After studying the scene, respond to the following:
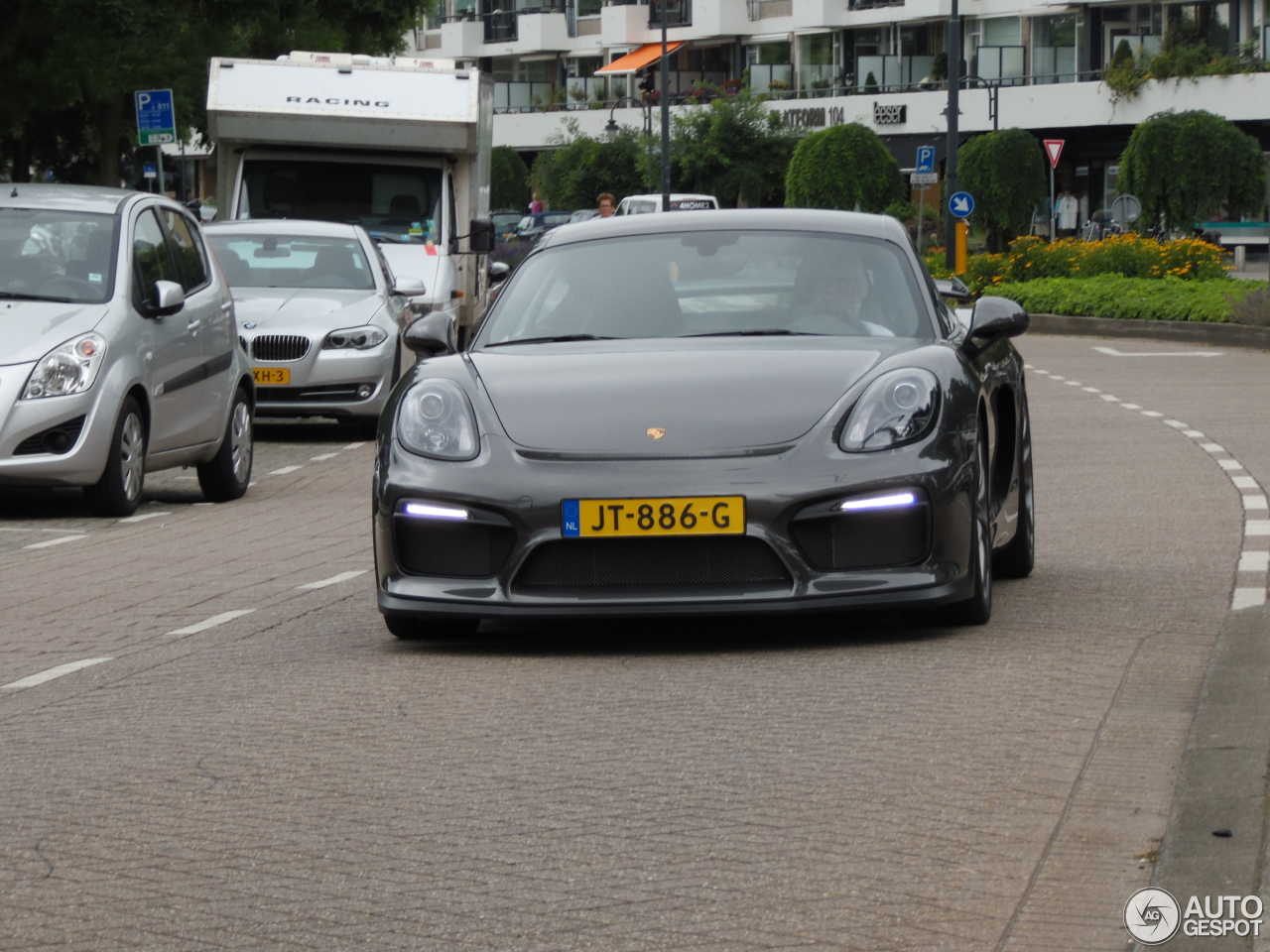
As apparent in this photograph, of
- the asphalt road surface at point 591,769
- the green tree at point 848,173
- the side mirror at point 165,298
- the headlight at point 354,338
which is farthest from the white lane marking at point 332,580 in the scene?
the green tree at point 848,173

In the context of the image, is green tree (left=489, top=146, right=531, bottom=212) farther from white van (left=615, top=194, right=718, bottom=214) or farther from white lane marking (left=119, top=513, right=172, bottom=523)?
white lane marking (left=119, top=513, right=172, bottom=523)

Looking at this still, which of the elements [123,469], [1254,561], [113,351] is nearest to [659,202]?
[123,469]

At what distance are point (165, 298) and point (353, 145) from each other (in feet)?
36.2

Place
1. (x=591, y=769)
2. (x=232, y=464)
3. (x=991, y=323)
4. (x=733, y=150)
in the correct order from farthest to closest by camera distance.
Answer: (x=733, y=150), (x=232, y=464), (x=991, y=323), (x=591, y=769)

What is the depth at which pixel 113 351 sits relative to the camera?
12016mm

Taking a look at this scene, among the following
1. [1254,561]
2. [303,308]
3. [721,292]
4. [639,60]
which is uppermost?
[639,60]

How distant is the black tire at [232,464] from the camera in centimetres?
1345

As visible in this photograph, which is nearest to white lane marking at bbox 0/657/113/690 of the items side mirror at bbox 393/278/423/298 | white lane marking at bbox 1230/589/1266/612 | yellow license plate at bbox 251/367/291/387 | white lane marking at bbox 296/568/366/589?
white lane marking at bbox 296/568/366/589

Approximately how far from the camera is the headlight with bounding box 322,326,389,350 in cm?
1758

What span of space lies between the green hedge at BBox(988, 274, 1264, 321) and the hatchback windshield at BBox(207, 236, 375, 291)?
1507 centimetres

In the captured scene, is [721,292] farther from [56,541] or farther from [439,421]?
[56,541]

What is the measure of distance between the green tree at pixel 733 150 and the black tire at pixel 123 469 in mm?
63121

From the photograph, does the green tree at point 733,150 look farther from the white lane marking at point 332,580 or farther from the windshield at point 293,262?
the white lane marking at point 332,580

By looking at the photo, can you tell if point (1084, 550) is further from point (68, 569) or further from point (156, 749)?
point (156, 749)
